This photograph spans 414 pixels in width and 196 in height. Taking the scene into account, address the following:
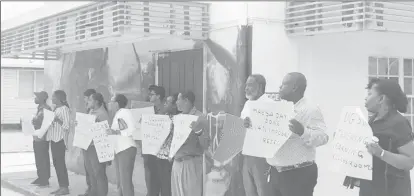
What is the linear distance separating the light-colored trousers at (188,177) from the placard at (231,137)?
1.45ft

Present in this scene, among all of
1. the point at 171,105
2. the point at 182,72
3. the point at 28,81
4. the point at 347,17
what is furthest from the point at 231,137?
the point at 28,81

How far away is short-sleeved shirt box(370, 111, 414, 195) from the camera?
3971 mm

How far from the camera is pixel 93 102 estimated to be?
24.7ft

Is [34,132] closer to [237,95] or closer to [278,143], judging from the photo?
[237,95]

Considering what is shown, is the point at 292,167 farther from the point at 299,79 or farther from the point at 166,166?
the point at 166,166


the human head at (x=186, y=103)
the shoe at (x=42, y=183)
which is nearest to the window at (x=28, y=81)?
the shoe at (x=42, y=183)

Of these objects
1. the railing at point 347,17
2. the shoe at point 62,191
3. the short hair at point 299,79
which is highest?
the railing at point 347,17

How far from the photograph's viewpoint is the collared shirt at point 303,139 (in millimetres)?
4422

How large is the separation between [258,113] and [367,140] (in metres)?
1.19

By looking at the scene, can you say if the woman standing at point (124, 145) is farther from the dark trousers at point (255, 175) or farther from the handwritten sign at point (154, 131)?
the dark trousers at point (255, 175)

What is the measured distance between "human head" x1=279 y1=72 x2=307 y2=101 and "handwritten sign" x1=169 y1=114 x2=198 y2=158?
157 cm

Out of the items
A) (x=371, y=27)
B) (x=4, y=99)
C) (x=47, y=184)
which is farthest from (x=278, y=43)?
(x=4, y=99)

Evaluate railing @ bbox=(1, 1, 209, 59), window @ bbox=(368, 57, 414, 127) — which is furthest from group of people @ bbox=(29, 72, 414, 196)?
window @ bbox=(368, 57, 414, 127)

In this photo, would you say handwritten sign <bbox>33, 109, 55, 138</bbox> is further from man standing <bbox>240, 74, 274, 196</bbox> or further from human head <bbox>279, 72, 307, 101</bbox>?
human head <bbox>279, 72, 307, 101</bbox>
